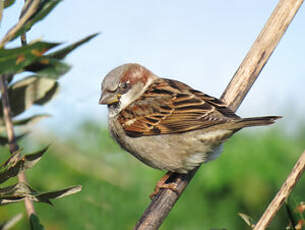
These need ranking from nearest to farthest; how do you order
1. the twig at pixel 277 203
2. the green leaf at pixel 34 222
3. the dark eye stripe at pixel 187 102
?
1. the green leaf at pixel 34 222
2. the twig at pixel 277 203
3. the dark eye stripe at pixel 187 102

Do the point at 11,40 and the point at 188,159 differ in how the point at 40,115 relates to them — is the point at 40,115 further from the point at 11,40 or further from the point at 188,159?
the point at 188,159

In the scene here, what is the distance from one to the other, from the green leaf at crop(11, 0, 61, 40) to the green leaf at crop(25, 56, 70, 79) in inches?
3.7

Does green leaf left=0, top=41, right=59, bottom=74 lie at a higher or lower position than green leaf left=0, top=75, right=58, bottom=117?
higher

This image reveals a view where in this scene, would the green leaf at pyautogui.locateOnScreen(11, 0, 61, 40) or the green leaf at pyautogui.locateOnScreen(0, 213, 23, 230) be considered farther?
the green leaf at pyautogui.locateOnScreen(0, 213, 23, 230)

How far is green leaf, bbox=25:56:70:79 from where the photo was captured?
125 centimetres

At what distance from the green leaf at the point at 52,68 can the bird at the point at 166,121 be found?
1.97 meters

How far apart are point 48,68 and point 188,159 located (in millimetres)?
2228

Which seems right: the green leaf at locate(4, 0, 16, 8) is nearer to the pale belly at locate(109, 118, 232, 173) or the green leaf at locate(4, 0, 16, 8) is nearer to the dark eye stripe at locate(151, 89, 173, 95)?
the pale belly at locate(109, 118, 232, 173)

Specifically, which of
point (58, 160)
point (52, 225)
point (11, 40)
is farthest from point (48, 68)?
point (58, 160)

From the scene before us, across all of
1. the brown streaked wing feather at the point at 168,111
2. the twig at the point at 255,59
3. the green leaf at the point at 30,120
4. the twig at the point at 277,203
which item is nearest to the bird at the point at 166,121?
the brown streaked wing feather at the point at 168,111

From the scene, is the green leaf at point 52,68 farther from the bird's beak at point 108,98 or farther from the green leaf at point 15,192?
the bird's beak at point 108,98

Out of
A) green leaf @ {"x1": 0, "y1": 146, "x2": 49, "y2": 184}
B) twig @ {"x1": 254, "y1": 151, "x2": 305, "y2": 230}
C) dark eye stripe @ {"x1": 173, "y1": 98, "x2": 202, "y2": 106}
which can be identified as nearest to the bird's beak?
dark eye stripe @ {"x1": 173, "y1": 98, "x2": 202, "y2": 106}

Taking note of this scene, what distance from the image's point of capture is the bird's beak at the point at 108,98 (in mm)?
3895

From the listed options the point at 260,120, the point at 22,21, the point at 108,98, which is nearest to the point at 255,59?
the point at 260,120
